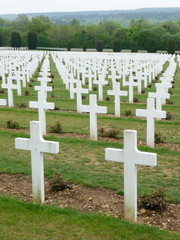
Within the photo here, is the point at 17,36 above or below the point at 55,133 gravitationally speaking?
above

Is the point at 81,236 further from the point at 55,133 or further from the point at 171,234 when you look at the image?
the point at 55,133

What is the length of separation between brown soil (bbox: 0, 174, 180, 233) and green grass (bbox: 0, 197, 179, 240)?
0.24 m

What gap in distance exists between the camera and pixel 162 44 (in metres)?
71.2

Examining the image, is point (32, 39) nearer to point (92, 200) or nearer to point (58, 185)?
point (58, 185)

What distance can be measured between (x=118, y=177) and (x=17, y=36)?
218 ft

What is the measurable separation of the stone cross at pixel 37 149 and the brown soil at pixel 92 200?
27 centimetres

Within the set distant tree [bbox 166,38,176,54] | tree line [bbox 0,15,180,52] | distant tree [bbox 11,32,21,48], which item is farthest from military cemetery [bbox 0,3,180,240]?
distant tree [bbox 11,32,21,48]

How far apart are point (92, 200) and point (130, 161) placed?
1078mm

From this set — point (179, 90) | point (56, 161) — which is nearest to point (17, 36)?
point (179, 90)

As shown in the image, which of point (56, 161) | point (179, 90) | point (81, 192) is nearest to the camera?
point (81, 192)

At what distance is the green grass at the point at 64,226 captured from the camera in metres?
4.61

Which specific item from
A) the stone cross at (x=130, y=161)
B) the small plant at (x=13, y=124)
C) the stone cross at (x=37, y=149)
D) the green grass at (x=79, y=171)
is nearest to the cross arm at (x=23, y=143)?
the stone cross at (x=37, y=149)

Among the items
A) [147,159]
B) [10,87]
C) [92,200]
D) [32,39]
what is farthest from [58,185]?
[32,39]

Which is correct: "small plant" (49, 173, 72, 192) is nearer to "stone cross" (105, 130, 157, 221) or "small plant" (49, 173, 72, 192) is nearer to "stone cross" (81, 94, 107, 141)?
"stone cross" (105, 130, 157, 221)
